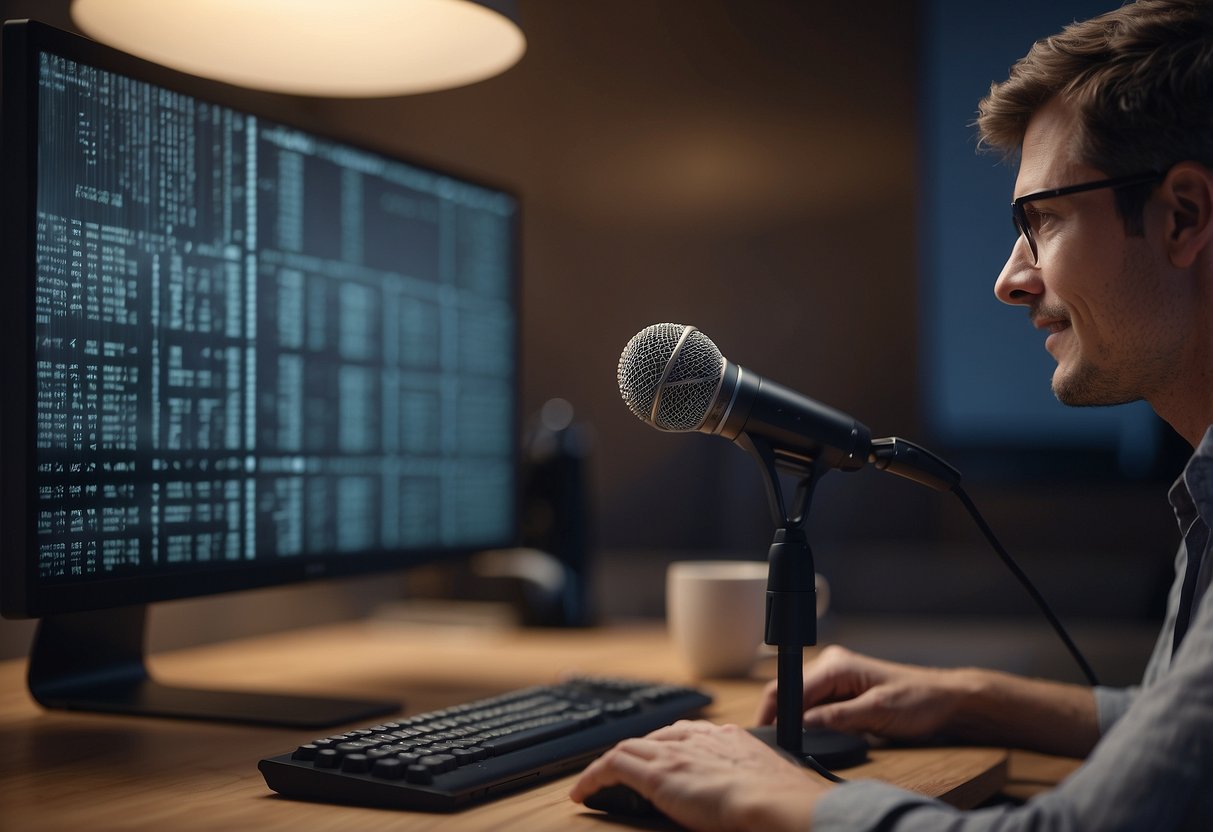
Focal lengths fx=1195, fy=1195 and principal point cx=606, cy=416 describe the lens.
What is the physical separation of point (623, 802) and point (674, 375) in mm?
295

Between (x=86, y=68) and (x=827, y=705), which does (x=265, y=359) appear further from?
(x=827, y=705)

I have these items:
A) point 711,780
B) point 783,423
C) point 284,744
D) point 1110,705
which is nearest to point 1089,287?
point 783,423

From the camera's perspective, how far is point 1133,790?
0.62 metres

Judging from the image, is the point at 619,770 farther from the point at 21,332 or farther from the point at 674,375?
the point at 21,332

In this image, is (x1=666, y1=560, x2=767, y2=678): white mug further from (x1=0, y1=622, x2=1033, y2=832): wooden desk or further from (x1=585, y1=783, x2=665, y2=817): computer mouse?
(x1=585, y1=783, x2=665, y2=817): computer mouse

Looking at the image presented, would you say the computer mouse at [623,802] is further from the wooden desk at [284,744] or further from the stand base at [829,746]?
the stand base at [829,746]

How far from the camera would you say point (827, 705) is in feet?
3.40

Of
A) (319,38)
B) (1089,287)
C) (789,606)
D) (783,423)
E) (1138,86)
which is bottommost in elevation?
(789,606)

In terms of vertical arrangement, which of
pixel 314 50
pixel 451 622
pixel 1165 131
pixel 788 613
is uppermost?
pixel 314 50

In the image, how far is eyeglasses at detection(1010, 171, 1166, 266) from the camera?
0.92 metres

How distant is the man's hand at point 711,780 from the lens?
0.70 m

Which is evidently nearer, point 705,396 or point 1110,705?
point 705,396

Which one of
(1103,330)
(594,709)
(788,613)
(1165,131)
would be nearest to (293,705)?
(594,709)

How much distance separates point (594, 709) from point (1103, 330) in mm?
511
